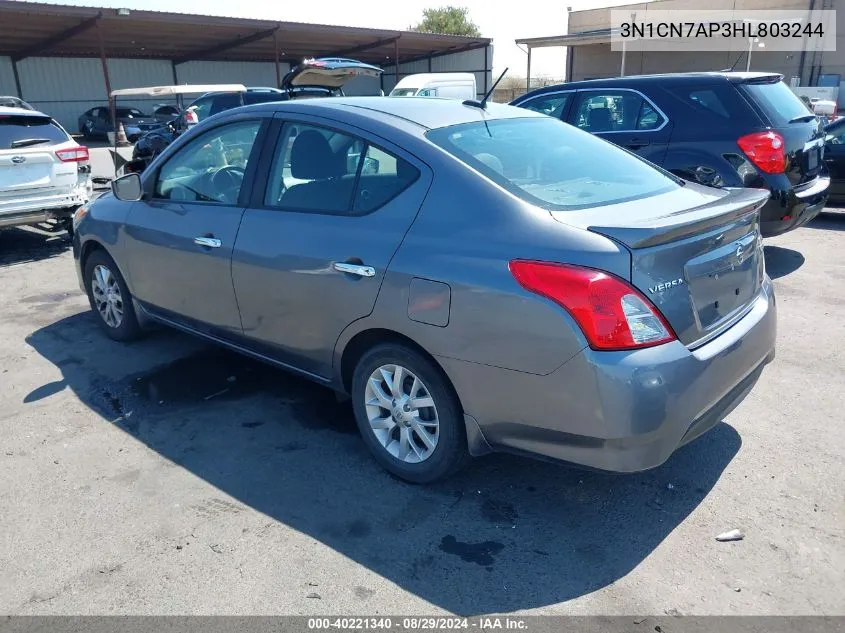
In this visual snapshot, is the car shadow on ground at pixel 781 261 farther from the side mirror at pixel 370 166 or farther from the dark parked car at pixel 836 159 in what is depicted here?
the side mirror at pixel 370 166

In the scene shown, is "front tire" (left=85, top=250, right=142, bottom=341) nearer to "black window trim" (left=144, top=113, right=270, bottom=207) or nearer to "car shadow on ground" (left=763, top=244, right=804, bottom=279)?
"black window trim" (left=144, top=113, right=270, bottom=207)

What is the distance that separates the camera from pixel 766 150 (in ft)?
19.8

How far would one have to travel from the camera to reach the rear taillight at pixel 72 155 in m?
7.93

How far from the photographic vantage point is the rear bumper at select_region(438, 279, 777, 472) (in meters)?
2.50

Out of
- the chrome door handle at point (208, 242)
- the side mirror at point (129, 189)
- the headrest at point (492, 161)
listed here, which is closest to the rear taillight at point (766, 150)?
the headrest at point (492, 161)

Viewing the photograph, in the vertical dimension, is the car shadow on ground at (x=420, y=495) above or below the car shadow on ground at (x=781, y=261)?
below

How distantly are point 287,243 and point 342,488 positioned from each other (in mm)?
1262

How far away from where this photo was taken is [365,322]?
10.4 ft

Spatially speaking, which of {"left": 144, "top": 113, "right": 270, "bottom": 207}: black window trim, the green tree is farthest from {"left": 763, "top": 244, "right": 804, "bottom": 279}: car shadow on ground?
the green tree

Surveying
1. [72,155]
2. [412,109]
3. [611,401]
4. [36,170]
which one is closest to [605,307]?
[611,401]

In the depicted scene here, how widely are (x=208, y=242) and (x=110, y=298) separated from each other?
5.38 feet

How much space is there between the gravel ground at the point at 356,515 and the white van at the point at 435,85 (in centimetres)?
1605

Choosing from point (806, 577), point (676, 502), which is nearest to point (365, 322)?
point (676, 502)

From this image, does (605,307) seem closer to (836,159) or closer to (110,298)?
(110,298)
